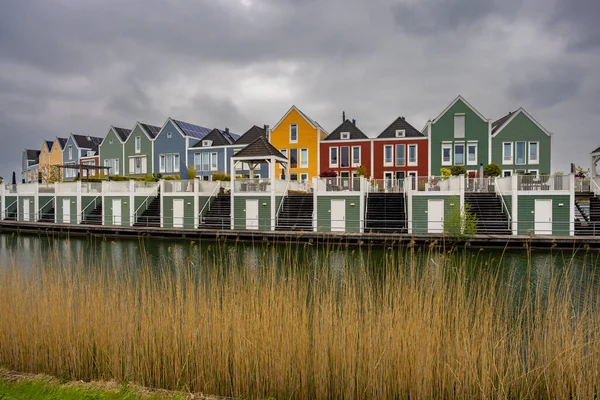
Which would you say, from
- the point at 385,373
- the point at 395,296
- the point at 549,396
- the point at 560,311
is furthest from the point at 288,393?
the point at 560,311

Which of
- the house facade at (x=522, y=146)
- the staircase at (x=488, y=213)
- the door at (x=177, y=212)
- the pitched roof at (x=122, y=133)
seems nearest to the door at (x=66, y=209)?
the door at (x=177, y=212)

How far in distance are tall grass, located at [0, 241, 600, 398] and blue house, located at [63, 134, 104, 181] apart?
51.1 m

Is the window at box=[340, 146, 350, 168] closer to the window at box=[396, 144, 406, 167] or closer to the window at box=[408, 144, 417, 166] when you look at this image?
the window at box=[396, 144, 406, 167]

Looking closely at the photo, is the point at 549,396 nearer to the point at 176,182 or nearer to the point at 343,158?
the point at 176,182

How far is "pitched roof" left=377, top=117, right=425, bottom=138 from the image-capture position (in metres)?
33.4

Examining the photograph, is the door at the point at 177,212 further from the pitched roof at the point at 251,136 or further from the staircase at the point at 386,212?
the pitched roof at the point at 251,136

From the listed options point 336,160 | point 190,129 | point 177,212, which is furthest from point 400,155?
point 190,129

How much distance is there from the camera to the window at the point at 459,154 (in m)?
31.8

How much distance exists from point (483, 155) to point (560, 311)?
101 feet

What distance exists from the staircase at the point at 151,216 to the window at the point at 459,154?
23.6 meters

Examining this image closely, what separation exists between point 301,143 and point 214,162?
937 centimetres

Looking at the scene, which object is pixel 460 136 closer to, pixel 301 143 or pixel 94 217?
pixel 301 143

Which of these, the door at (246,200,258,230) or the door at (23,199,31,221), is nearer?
the door at (246,200,258,230)

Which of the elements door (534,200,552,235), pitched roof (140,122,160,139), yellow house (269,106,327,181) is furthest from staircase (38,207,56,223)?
door (534,200,552,235)
